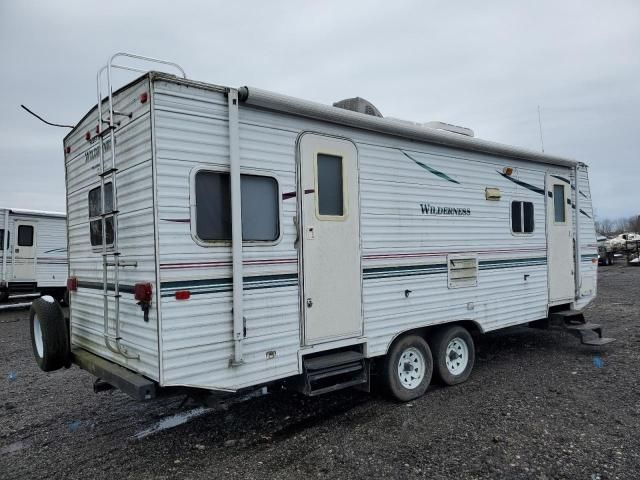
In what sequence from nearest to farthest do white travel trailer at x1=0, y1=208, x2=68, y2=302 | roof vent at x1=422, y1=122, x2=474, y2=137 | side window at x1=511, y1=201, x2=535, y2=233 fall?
roof vent at x1=422, y1=122, x2=474, y2=137 < side window at x1=511, y1=201, x2=535, y2=233 < white travel trailer at x1=0, y1=208, x2=68, y2=302

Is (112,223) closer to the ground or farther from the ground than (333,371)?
farther from the ground

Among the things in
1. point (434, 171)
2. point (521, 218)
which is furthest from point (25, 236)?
point (521, 218)

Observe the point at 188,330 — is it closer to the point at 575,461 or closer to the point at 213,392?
the point at 213,392

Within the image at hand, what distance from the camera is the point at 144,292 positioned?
12.7 ft

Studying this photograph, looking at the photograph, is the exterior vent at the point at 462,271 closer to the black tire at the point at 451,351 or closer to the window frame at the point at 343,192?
the black tire at the point at 451,351

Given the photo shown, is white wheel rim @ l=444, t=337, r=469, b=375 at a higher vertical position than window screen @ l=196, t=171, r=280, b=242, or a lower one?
lower

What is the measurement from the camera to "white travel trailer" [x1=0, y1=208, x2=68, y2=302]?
14.2 m

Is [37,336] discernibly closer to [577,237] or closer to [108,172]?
[108,172]

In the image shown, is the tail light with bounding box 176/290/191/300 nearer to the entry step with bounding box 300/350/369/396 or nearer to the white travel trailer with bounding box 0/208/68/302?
the entry step with bounding box 300/350/369/396

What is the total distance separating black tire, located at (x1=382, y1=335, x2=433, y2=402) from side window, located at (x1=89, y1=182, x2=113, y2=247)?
3082 mm

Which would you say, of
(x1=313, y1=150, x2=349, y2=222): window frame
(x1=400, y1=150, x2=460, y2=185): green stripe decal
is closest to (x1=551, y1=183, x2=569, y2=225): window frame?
(x1=400, y1=150, x2=460, y2=185): green stripe decal

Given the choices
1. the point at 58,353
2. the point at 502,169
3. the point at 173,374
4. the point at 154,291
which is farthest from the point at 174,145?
the point at 502,169

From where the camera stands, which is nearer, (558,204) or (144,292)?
(144,292)

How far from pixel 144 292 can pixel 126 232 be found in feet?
2.15
